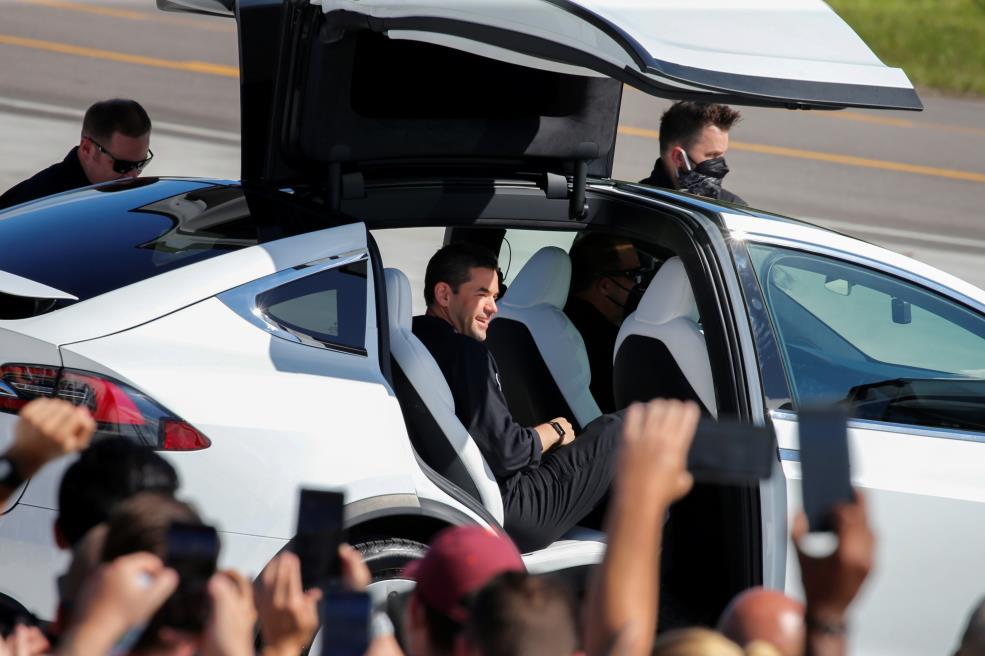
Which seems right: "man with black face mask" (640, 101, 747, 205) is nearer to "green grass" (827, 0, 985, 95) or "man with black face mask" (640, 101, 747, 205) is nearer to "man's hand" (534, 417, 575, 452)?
"man's hand" (534, 417, 575, 452)

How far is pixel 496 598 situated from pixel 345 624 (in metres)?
0.23

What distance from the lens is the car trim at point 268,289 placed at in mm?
3471

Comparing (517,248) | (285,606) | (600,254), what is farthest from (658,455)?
(517,248)

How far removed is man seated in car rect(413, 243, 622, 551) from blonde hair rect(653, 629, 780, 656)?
2.06m

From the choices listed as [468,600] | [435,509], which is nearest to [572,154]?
[435,509]

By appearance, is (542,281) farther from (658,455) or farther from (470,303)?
(658,455)

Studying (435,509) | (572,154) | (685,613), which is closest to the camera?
(435,509)

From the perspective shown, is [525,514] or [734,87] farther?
[525,514]

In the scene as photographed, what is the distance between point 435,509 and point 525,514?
597mm

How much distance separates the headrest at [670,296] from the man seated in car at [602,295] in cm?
71

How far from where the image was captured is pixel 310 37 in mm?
3930

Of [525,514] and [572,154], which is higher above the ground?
[572,154]

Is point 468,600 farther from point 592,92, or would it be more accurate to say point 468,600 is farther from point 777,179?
point 777,179

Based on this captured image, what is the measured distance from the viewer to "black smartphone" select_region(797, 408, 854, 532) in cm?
192
